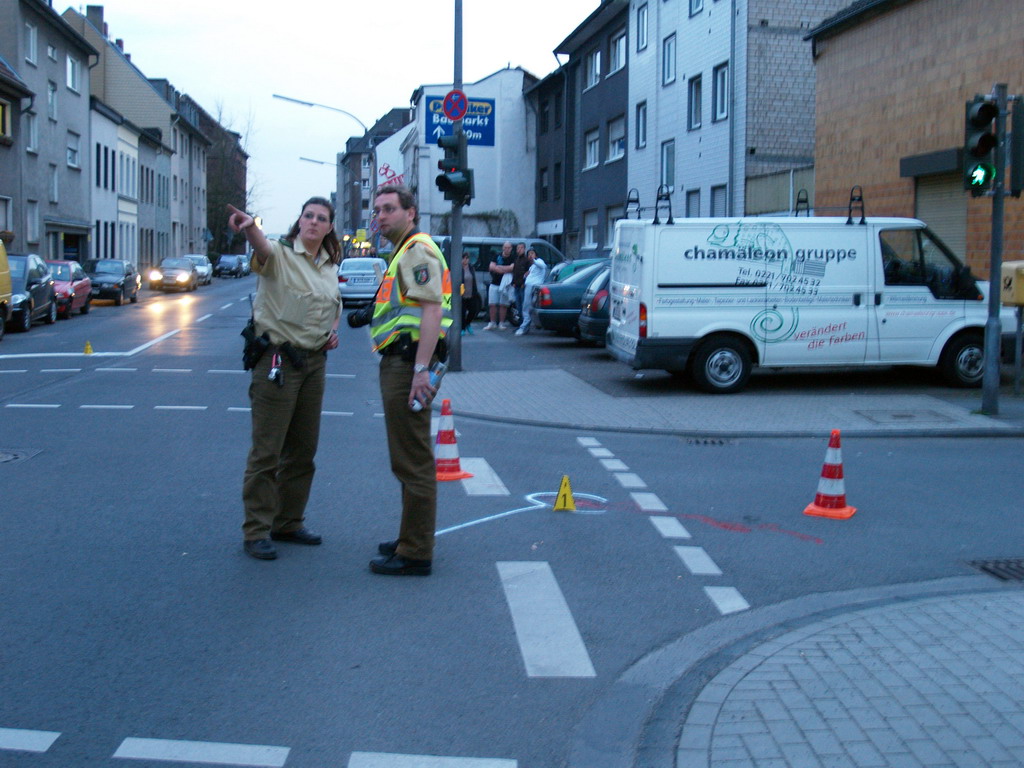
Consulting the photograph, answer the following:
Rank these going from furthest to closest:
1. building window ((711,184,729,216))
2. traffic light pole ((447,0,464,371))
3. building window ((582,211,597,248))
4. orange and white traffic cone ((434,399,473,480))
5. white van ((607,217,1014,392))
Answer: building window ((582,211,597,248))
building window ((711,184,729,216))
traffic light pole ((447,0,464,371))
white van ((607,217,1014,392))
orange and white traffic cone ((434,399,473,480))

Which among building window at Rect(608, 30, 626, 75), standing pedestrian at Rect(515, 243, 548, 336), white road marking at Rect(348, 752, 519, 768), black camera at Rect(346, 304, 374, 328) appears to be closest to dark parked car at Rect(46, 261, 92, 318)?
standing pedestrian at Rect(515, 243, 548, 336)

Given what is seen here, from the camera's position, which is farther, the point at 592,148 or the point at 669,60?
the point at 592,148

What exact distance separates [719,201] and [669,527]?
22831 millimetres

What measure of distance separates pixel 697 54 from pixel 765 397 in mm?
18783

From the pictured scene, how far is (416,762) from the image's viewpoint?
387cm

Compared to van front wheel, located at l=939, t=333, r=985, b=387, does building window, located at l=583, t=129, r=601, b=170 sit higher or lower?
higher

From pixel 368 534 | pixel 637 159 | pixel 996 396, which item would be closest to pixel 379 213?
pixel 368 534

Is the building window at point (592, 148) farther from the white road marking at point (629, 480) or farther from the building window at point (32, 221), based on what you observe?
the white road marking at point (629, 480)

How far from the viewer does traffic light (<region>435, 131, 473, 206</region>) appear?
610 inches

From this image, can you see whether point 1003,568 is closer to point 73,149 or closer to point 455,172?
point 455,172

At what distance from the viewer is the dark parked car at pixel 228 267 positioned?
80.9 metres

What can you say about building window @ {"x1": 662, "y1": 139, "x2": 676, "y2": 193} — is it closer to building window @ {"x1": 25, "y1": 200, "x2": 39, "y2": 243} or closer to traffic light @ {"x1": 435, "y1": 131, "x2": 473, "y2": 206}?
traffic light @ {"x1": 435, "y1": 131, "x2": 473, "y2": 206}

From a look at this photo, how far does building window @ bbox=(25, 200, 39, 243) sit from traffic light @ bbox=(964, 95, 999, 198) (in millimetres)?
36970

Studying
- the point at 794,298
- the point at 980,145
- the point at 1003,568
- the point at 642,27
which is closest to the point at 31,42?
the point at 642,27
